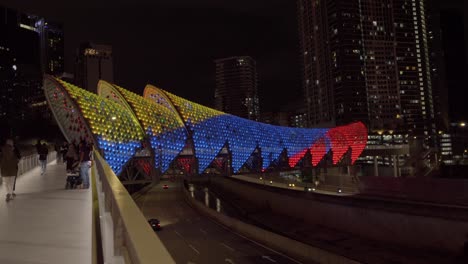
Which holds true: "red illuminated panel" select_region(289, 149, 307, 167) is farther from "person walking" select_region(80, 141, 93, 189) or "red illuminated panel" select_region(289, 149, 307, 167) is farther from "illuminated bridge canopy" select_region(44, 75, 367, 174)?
"person walking" select_region(80, 141, 93, 189)

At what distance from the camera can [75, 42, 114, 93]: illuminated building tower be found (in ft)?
589

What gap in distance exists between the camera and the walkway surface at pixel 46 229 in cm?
554

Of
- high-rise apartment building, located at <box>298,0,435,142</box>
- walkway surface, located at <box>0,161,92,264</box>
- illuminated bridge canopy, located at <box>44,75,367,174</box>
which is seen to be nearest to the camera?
walkway surface, located at <box>0,161,92,264</box>

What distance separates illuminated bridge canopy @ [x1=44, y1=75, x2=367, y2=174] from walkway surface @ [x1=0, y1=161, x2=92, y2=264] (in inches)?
1205

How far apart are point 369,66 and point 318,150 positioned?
94498mm

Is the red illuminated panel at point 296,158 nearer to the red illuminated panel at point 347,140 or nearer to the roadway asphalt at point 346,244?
the red illuminated panel at point 347,140

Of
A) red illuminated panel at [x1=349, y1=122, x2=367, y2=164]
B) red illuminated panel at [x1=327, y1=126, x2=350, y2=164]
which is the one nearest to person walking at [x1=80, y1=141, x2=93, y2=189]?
red illuminated panel at [x1=327, y1=126, x2=350, y2=164]

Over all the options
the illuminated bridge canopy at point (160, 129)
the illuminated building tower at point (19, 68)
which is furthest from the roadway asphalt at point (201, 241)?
the illuminated building tower at point (19, 68)

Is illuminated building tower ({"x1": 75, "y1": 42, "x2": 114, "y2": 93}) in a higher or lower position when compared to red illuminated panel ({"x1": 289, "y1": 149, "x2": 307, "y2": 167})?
higher

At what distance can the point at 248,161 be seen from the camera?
67000 mm

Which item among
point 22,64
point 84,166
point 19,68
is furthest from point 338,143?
point 22,64

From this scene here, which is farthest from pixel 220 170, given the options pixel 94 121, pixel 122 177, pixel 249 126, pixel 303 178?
pixel 303 178

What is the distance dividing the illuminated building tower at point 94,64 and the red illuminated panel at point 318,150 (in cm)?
12265

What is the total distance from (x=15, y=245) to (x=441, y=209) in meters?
29.3
